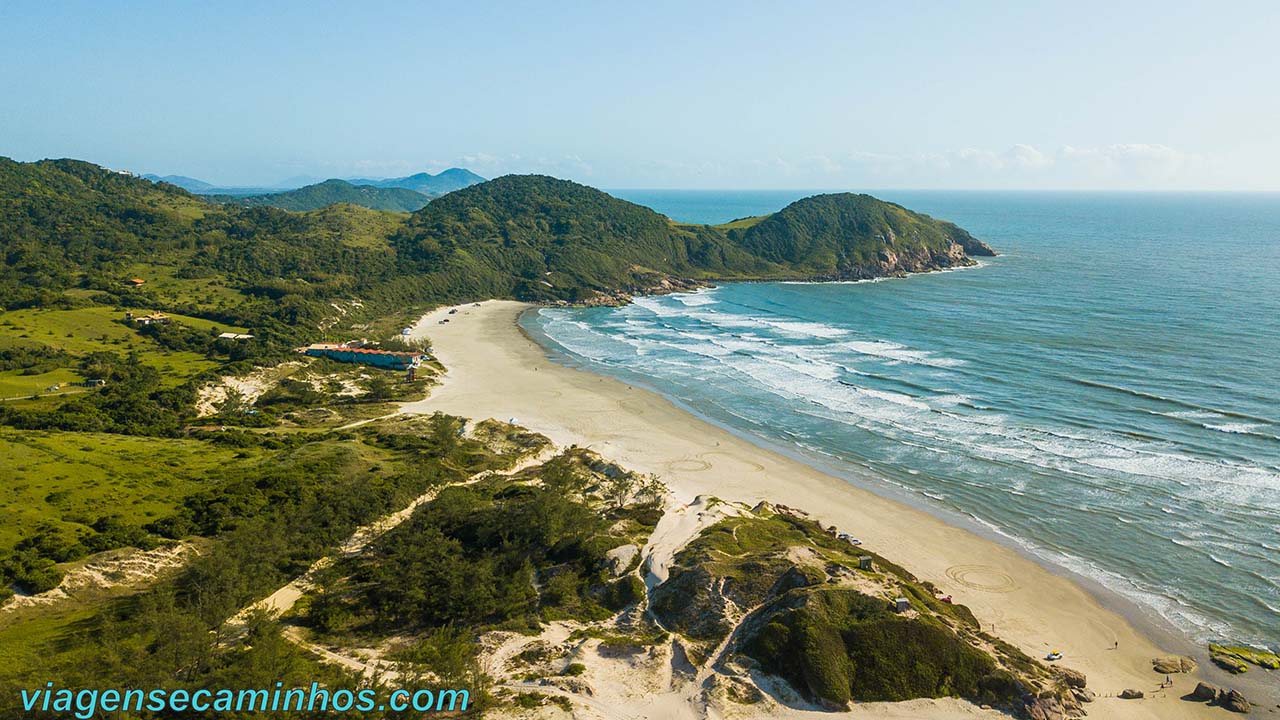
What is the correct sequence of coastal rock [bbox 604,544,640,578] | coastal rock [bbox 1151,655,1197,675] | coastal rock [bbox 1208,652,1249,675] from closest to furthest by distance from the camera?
coastal rock [bbox 1208,652,1249,675] < coastal rock [bbox 1151,655,1197,675] < coastal rock [bbox 604,544,640,578]

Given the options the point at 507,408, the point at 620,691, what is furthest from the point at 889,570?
the point at 507,408

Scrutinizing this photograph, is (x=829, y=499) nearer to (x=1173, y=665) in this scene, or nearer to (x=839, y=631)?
(x=839, y=631)

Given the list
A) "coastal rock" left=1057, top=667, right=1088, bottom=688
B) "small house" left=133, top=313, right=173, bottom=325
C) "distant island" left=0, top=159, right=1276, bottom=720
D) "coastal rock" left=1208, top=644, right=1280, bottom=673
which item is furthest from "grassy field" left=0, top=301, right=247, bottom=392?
"coastal rock" left=1208, top=644, right=1280, bottom=673

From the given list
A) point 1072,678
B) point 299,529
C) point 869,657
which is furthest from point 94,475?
point 1072,678

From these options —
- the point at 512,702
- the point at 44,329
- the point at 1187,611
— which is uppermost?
the point at 44,329

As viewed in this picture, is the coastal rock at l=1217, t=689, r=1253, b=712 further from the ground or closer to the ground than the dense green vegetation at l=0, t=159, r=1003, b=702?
closer to the ground

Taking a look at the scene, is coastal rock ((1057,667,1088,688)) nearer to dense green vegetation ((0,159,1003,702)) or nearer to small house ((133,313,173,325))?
dense green vegetation ((0,159,1003,702))

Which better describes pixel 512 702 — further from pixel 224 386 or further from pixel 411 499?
pixel 224 386
